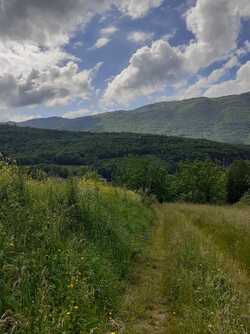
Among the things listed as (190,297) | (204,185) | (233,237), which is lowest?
(204,185)

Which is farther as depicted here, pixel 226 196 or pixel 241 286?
pixel 226 196

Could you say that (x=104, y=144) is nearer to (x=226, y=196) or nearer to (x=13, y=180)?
(x=226, y=196)

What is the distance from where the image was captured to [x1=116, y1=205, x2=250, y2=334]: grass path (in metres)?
4.94

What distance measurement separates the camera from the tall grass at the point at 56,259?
466cm

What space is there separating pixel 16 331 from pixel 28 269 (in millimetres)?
1593

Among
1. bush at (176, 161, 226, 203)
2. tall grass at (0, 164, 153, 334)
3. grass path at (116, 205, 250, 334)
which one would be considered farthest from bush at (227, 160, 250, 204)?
grass path at (116, 205, 250, 334)

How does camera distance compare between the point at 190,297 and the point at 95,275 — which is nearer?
the point at 190,297

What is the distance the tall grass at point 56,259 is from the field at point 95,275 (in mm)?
17

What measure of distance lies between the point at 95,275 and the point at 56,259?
881mm

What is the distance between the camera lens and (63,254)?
6.47 m

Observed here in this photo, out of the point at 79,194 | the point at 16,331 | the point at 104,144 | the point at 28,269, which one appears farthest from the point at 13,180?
the point at 104,144

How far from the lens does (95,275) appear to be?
21.5ft

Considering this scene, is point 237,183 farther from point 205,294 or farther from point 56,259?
point 56,259

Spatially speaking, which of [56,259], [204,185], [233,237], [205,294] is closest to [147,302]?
[205,294]
